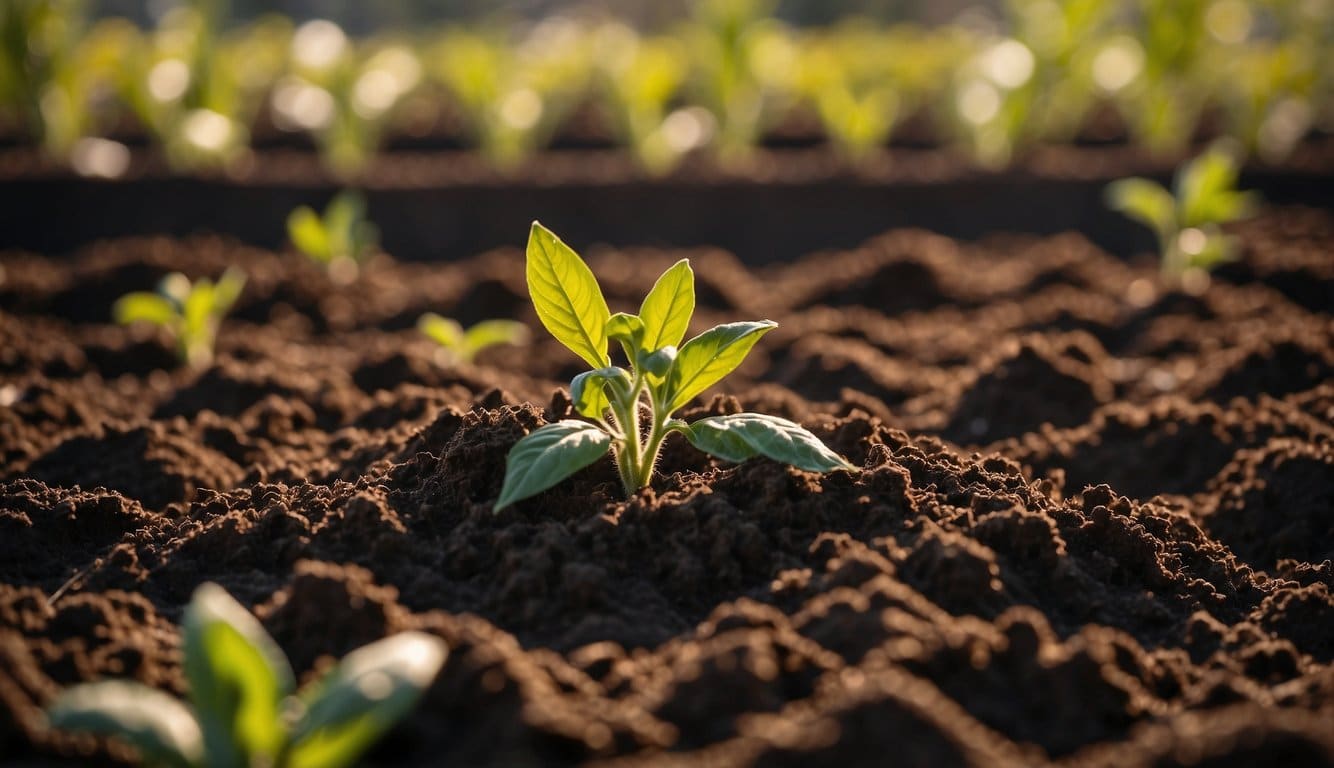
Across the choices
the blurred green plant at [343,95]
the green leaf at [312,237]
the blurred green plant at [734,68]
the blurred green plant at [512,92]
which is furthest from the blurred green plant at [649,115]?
the green leaf at [312,237]

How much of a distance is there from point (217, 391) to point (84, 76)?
16.6 ft

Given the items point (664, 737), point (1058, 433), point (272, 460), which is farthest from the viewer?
point (1058, 433)

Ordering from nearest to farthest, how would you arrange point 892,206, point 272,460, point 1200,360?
1. point 272,460
2. point 1200,360
3. point 892,206

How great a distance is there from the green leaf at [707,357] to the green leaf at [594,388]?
0.38 ft

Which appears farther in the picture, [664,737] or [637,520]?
[637,520]

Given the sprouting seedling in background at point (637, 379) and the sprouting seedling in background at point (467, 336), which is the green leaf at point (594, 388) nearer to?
the sprouting seedling in background at point (637, 379)

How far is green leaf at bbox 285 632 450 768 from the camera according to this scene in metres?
1.61

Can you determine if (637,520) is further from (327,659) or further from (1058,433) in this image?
(1058,433)

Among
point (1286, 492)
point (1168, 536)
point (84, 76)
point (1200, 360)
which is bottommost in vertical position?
point (1168, 536)

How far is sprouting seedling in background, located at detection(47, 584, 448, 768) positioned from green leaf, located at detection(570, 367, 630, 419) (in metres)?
0.68

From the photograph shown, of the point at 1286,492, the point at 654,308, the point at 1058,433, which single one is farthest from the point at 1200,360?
the point at 654,308

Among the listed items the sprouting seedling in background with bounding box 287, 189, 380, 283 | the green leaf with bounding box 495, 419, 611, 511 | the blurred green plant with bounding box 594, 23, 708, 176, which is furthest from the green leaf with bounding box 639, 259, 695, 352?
the blurred green plant with bounding box 594, 23, 708, 176

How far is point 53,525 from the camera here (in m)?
2.61

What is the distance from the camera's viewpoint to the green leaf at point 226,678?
1.61m
